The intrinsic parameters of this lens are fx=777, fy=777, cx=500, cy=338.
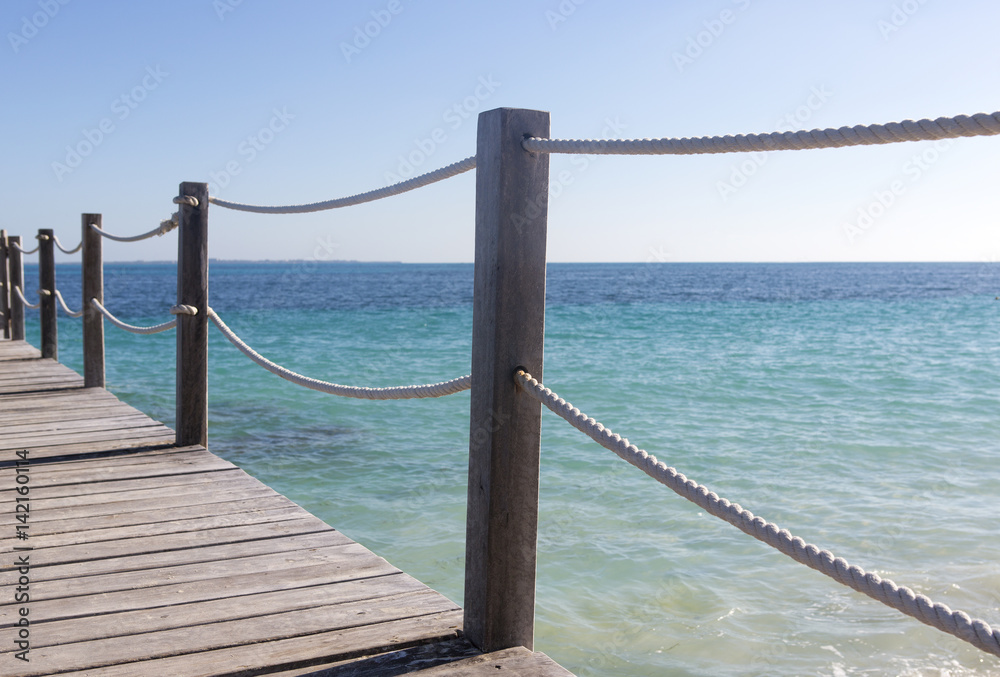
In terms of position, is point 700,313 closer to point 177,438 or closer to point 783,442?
point 783,442

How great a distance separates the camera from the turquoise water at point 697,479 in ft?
12.1

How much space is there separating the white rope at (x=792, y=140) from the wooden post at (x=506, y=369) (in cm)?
7

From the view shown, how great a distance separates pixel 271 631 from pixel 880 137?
1.61m

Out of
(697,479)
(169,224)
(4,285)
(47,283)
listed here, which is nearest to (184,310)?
(169,224)

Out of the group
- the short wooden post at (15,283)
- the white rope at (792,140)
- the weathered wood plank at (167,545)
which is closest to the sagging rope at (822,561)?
the white rope at (792,140)

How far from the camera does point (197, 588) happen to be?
2.05 m

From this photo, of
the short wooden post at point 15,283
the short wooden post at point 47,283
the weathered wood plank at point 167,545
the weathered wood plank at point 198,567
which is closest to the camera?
the weathered wood plank at point 198,567

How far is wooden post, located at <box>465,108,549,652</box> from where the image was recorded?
1.65m

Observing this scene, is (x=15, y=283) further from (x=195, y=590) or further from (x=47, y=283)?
(x=195, y=590)

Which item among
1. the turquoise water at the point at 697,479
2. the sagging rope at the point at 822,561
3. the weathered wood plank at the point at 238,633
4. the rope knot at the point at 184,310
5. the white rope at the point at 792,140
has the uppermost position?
the white rope at the point at 792,140

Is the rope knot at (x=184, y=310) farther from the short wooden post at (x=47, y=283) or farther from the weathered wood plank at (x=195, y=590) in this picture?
the short wooden post at (x=47, y=283)

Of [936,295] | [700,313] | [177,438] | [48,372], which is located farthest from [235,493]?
[936,295]

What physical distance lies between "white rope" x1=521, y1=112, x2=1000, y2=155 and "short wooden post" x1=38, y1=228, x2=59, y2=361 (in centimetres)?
577

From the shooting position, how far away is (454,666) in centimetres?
165
